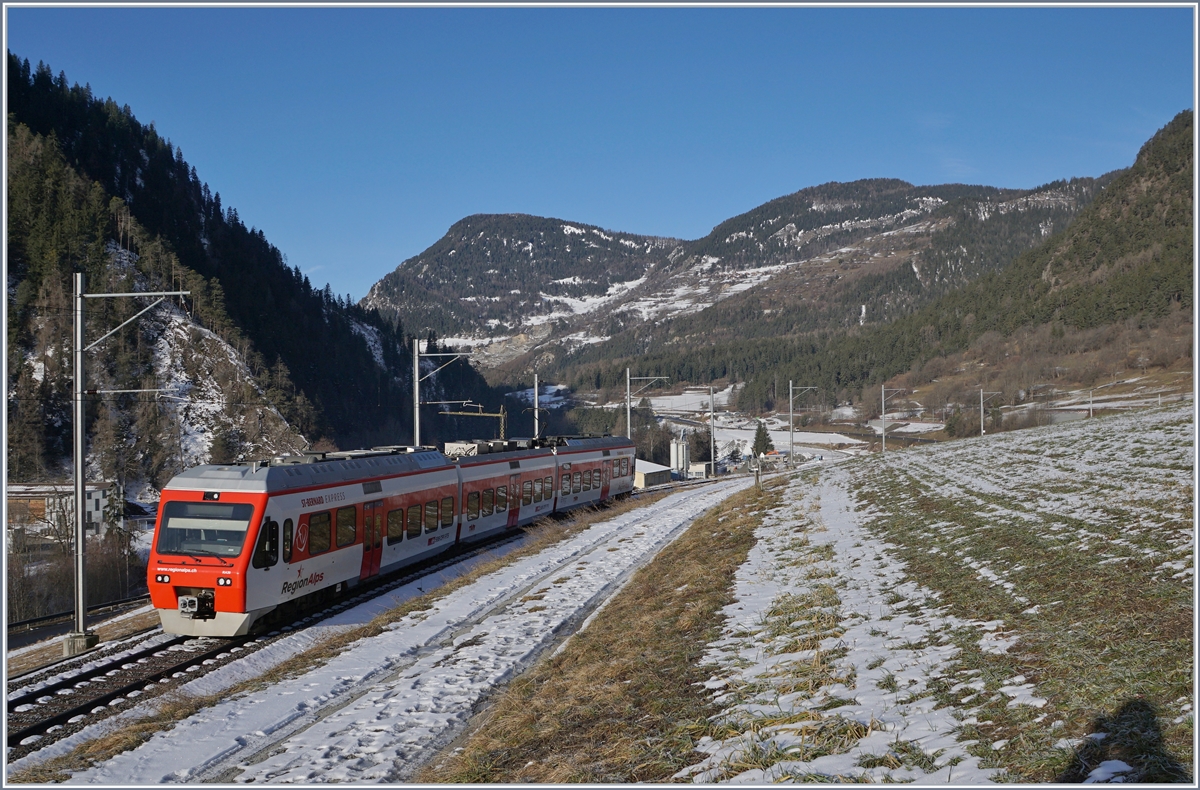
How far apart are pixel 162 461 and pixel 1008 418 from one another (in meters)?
96.8

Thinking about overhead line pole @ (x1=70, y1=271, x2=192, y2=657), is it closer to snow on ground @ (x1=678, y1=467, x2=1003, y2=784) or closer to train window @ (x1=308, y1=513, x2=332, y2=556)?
train window @ (x1=308, y1=513, x2=332, y2=556)

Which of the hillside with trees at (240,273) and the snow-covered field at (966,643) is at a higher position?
the hillside with trees at (240,273)

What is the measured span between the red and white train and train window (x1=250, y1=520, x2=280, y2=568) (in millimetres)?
19

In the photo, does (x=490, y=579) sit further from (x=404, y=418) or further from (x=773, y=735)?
(x=404, y=418)

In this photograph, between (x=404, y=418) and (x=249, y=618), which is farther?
(x=404, y=418)

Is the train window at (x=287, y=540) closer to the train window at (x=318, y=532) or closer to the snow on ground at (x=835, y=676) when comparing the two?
the train window at (x=318, y=532)

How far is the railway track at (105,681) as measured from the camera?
11633 mm

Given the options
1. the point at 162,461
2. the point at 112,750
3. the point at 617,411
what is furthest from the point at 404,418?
the point at 112,750

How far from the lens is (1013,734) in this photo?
6.76m

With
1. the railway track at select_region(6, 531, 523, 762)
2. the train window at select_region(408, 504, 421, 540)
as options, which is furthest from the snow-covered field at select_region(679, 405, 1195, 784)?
the train window at select_region(408, 504, 421, 540)

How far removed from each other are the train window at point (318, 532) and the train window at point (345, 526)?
50cm

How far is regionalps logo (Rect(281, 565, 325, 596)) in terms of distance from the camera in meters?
17.3

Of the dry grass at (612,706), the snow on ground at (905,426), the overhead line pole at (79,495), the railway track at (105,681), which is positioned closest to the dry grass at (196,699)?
the railway track at (105,681)

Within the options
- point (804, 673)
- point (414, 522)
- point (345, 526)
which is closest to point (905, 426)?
point (414, 522)
